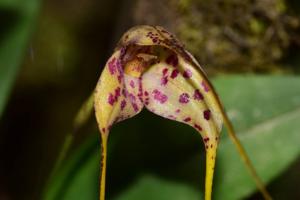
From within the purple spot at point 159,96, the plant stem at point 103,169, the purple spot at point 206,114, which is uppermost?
the purple spot at point 159,96

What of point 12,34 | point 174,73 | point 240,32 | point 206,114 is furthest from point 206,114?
point 240,32

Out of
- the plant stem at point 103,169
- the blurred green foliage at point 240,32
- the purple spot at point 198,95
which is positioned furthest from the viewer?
the blurred green foliage at point 240,32

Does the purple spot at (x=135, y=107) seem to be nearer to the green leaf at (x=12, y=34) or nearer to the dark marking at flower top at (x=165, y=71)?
the dark marking at flower top at (x=165, y=71)

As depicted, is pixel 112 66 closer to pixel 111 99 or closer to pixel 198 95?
pixel 111 99

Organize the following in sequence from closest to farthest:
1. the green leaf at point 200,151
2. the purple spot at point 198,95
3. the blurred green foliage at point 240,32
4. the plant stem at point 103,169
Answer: the plant stem at point 103,169, the purple spot at point 198,95, the green leaf at point 200,151, the blurred green foliage at point 240,32

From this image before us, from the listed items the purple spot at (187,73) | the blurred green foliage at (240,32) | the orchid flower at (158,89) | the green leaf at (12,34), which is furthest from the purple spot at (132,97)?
the blurred green foliage at (240,32)

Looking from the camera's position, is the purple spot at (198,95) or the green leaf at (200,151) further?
the green leaf at (200,151)

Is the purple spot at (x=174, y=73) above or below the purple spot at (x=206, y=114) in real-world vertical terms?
above

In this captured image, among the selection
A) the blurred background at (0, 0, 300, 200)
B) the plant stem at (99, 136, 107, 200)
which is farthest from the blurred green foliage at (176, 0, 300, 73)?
the plant stem at (99, 136, 107, 200)
